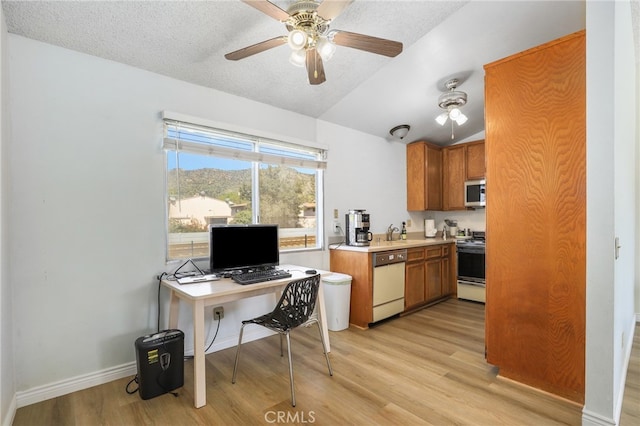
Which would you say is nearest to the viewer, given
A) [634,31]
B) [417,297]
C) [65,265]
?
[65,265]

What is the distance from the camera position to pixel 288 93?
3.04 m

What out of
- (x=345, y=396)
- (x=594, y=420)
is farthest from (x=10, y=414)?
(x=594, y=420)

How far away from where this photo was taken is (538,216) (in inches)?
80.7

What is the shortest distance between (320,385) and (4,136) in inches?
101

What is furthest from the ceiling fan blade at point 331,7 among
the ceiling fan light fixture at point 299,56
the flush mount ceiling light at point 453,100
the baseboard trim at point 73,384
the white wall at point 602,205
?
the baseboard trim at point 73,384

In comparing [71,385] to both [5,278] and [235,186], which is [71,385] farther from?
[235,186]

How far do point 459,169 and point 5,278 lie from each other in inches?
200

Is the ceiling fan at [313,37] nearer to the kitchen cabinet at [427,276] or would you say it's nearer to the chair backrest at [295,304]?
the chair backrest at [295,304]

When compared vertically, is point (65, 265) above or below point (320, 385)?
above

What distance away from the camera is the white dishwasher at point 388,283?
3.33m

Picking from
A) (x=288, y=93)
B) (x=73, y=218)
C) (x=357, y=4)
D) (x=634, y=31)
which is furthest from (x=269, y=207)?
(x=634, y=31)

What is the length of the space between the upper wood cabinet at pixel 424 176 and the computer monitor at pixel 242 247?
105 inches

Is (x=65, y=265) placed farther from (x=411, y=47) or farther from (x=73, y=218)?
(x=411, y=47)

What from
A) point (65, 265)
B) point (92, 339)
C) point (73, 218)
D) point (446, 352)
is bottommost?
point (446, 352)
